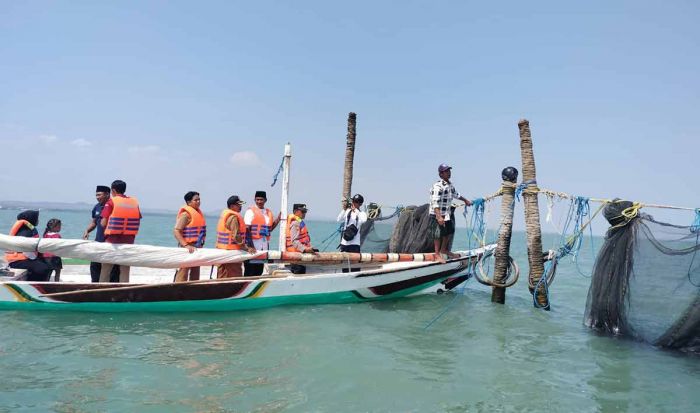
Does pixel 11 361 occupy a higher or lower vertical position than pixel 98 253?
lower

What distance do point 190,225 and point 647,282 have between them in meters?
7.55

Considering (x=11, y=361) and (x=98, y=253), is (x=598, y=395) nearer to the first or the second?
(x=11, y=361)

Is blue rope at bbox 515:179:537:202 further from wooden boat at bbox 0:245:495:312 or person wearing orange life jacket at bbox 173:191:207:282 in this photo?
person wearing orange life jacket at bbox 173:191:207:282

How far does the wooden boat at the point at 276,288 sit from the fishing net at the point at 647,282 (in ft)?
10.0

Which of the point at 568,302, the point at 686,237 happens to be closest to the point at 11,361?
the point at 686,237

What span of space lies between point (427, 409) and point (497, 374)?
1.58 meters

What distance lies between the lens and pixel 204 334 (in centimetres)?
722

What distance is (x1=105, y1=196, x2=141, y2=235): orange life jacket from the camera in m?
8.21

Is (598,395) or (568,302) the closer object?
(598,395)

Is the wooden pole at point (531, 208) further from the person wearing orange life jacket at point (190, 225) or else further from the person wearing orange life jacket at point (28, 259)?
the person wearing orange life jacket at point (28, 259)

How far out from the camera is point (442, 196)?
9656mm

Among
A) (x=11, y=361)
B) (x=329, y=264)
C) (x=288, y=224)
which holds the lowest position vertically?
(x=11, y=361)

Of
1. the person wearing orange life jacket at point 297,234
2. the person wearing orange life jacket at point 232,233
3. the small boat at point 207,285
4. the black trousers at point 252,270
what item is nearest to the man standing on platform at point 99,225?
the small boat at point 207,285

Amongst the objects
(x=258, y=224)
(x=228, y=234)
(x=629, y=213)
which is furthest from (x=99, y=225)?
(x=629, y=213)
